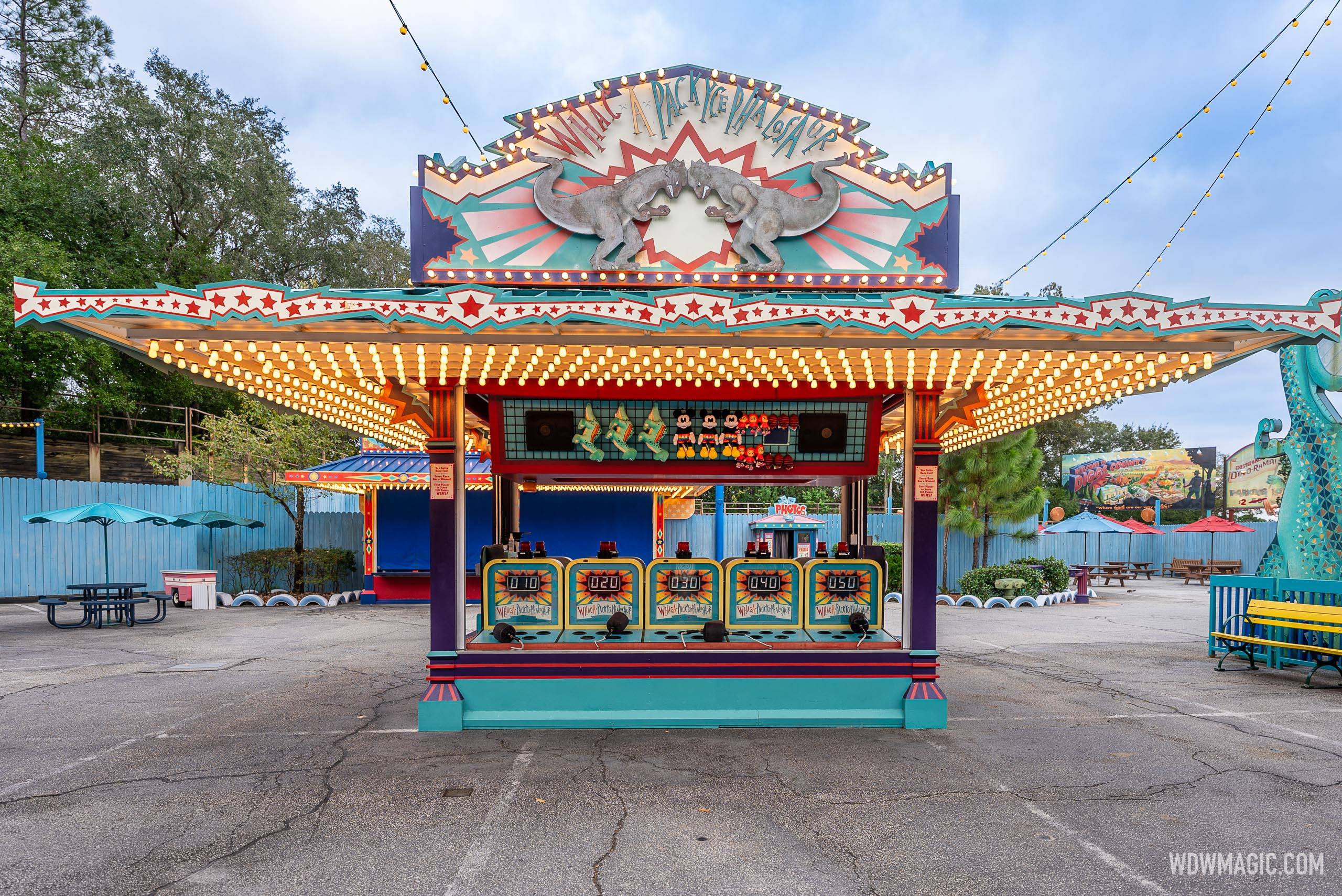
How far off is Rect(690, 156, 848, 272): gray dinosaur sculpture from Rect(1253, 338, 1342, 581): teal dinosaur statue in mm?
7158

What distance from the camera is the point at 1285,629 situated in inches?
380

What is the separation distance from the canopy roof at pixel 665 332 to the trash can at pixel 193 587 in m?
12.9

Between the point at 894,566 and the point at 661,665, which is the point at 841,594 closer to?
the point at 661,665

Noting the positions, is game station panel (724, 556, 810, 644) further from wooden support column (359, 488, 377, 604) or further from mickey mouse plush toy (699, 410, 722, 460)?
wooden support column (359, 488, 377, 604)

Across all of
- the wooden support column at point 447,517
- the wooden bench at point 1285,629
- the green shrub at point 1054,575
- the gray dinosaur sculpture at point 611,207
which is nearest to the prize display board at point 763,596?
the wooden support column at point 447,517

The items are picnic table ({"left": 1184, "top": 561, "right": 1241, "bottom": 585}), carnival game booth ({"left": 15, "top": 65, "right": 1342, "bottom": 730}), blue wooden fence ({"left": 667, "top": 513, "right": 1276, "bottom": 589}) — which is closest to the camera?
carnival game booth ({"left": 15, "top": 65, "right": 1342, "bottom": 730})

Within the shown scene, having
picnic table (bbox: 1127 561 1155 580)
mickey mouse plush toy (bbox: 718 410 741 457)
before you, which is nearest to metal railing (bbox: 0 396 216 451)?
mickey mouse plush toy (bbox: 718 410 741 457)

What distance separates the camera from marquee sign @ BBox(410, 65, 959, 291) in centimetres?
722

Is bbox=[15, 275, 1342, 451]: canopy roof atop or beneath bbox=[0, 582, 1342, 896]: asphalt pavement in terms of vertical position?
atop

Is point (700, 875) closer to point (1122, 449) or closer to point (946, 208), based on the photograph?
point (946, 208)

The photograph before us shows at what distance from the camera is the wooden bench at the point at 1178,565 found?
1096 inches

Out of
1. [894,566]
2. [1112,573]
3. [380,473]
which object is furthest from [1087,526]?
[380,473]

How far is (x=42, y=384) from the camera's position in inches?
A: 816

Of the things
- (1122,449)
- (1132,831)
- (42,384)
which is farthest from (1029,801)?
(1122,449)
